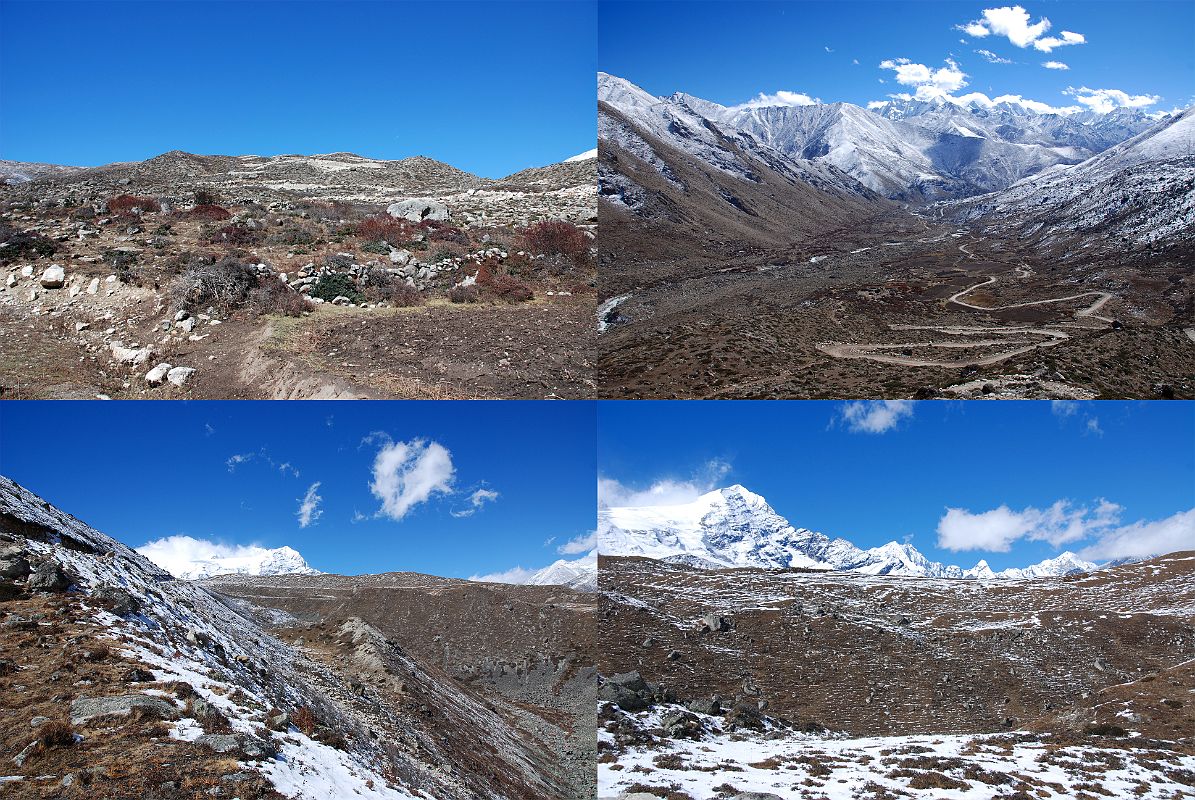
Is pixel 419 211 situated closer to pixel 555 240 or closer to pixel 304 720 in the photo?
pixel 555 240

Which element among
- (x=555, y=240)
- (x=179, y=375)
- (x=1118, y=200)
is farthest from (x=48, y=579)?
(x=1118, y=200)

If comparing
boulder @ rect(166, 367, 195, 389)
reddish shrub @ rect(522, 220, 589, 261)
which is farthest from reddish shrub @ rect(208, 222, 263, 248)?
boulder @ rect(166, 367, 195, 389)

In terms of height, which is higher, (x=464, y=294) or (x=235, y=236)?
(x=235, y=236)

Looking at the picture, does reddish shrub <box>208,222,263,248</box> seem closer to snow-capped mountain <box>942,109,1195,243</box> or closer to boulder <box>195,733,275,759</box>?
boulder <box>195,733,275,759</box>

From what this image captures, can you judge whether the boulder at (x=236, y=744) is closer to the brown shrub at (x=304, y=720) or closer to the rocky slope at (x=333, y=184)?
the brown shrub at (x=304, y=720)

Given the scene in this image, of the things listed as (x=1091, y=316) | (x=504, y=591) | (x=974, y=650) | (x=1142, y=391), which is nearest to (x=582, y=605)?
(x=504, y=591)

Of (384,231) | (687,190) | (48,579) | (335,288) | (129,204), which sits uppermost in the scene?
(687,190)

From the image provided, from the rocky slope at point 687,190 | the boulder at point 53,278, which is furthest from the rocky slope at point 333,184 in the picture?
the rocky slope at point 687,190
